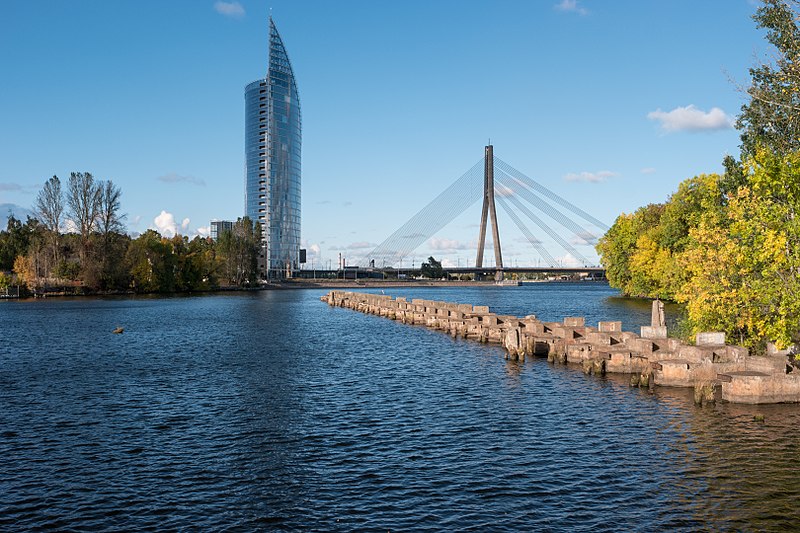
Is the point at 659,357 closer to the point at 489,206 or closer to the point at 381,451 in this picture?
the point at 381,451

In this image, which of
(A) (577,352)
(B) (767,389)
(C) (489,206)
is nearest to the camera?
(B) (767,389)

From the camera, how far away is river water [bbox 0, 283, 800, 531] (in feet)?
48.6

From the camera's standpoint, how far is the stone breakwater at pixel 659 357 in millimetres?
24812

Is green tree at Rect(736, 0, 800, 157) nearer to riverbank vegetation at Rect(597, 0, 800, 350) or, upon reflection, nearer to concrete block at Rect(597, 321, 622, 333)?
riverbank vegetation at Rect(597, 0, 800, 350)

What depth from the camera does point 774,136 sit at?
3506 centimetres

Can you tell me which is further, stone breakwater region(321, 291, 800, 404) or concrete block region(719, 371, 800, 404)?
stone breakwater region(321, 291, 800, 404)

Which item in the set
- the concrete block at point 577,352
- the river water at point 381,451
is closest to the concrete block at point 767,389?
the river water at point 381,451

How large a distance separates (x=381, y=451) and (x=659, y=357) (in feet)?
57.9

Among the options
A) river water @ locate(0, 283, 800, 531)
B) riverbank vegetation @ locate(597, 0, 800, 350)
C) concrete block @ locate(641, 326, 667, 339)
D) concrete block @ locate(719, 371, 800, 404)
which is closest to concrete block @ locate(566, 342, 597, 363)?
river water @ locate(0, 283, 800, 531)

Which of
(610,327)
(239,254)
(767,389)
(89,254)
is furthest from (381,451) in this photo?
(239,254)

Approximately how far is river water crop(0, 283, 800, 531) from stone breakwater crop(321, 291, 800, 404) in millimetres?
1006

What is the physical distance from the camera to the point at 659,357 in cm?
3133

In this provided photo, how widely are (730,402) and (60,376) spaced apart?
31838 millimetres

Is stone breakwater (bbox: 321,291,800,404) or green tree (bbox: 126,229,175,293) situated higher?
green tree (bbox: 126,229,175,293)
